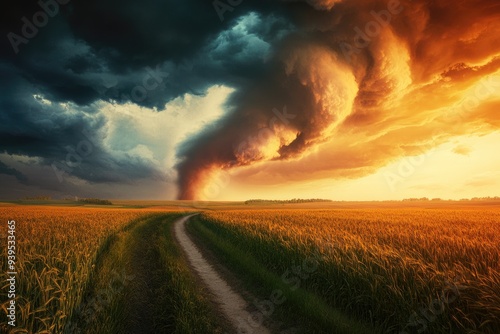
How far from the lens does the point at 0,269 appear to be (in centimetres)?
680

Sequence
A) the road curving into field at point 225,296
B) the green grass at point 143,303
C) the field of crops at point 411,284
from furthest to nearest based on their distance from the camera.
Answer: the road curving into field at point 225,296 → the green grass at point 143,303 → the field of crops at point 411,284

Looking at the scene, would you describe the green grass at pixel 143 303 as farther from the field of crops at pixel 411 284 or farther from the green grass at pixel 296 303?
the field of crops at pixel 411 284

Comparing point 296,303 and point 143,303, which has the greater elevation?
point 296,303

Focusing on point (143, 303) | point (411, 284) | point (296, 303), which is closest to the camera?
point (411, 284)

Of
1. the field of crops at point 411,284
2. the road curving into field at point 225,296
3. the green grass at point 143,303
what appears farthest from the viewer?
the road curving into field at point 225,296

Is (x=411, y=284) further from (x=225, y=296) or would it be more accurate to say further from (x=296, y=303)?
(x=225, y=296)

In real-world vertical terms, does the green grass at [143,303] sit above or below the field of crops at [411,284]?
below

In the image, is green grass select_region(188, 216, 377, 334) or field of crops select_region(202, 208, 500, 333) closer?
field of crops select_region(202, 208, 500, 333)

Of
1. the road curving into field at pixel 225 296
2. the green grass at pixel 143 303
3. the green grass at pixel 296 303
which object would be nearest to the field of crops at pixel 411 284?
the green grass at pixel 296 303

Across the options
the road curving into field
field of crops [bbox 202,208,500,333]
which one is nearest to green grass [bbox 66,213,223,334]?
the road curving into field

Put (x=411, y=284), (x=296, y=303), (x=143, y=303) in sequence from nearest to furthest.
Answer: (x=411, y=284) → (x=296, y=303) → (x=143, y=303)

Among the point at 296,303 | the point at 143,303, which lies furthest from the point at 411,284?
the point at 143,303

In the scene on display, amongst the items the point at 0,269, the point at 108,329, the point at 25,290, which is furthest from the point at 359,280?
the point at 0,269

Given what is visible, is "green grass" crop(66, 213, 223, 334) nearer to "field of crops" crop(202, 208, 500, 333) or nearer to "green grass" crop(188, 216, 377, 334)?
"green grass" crop(188, 216, 377, 334)
